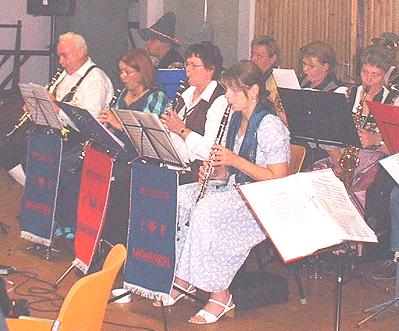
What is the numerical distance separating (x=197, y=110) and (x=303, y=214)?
188cm

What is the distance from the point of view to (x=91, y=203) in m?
5.75

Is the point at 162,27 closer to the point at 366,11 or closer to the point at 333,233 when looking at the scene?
the point at 366,11

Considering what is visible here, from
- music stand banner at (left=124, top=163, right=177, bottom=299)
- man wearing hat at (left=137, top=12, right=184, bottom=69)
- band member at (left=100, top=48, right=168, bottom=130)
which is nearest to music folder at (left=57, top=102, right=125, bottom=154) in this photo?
music stand banner at (left=124, top=163, right=177, bottom=299)

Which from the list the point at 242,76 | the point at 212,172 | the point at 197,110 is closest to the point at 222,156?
the point at 212,172

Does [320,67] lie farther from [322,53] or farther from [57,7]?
[57,7]

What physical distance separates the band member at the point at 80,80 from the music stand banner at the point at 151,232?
143 centimetres

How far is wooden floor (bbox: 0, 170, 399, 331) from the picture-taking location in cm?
523

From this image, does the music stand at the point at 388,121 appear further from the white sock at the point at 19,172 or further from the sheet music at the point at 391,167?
the white sock at the point at 19,172

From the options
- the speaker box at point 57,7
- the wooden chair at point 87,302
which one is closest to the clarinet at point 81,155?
the speaker box at point 57,7

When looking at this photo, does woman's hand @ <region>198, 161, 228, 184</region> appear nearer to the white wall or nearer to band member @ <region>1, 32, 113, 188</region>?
band member @ <region>1, 32, 113, 188</region>

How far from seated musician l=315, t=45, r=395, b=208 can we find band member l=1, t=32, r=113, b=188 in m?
1.70

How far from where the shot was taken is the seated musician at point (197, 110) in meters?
5.44

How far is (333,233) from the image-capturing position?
3.95 meters

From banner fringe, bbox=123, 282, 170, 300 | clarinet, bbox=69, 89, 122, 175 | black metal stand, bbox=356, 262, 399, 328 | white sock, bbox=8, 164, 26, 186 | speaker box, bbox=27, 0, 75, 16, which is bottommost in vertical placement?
black metal stand, bbox=356, 262, 399, 328
